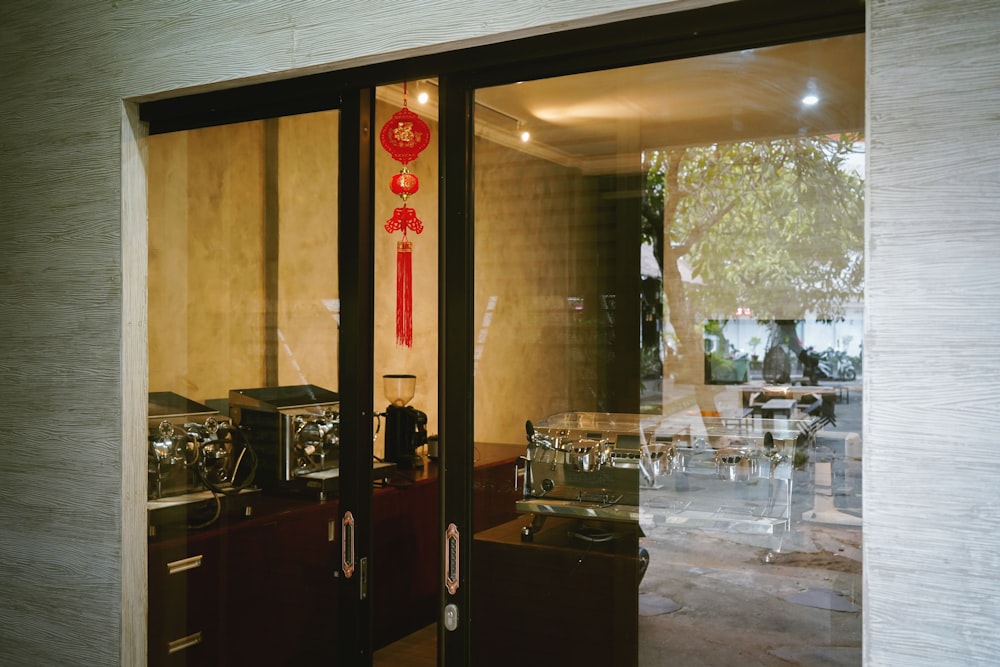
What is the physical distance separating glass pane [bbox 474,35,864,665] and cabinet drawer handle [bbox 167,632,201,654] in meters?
0.90

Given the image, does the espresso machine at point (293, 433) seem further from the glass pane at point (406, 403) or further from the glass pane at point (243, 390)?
the glass pane at point (406, 403)

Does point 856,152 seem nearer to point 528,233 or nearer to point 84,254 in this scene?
point 528,233

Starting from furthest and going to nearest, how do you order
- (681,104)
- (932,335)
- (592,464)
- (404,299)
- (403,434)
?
(403,434) → (404,299) → (592,464) → (681,104) → (932,335)

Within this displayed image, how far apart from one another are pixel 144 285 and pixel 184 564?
0.79 meters

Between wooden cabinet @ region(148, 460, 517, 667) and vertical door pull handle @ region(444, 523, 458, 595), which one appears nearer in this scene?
vertical door pull handle @ region(444, 523, 458, 595)

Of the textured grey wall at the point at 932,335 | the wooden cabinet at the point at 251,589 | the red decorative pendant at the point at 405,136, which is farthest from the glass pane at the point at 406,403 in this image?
the textured grey wall at the point at 932,335

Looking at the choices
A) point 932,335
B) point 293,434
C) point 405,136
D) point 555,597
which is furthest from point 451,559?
point 405,136

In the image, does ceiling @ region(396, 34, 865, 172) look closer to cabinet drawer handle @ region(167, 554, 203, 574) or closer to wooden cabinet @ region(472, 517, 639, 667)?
wooden cabinet @ region(472, 517, 639, 667)

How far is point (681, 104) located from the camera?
1688 mm

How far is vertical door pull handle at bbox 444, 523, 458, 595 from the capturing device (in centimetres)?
192

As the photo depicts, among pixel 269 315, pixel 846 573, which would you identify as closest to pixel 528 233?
pixel 269 315

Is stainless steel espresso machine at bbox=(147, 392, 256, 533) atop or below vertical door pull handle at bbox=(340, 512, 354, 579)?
atop

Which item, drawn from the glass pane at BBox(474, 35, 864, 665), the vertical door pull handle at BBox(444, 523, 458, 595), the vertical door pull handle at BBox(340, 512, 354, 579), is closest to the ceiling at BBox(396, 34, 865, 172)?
the glass pane at BBox(474, 35, 864, 665)

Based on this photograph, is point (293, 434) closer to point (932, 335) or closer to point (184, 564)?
point (184, 564)
